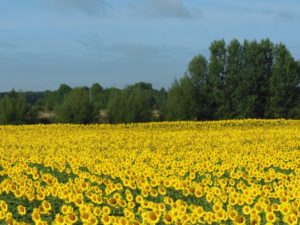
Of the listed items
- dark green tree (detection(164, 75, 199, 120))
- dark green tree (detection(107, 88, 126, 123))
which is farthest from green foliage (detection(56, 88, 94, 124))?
dark green tree (detection(164, 75, 199, 120))

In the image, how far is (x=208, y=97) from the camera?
4566 cm

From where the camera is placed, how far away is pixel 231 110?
45.4 m

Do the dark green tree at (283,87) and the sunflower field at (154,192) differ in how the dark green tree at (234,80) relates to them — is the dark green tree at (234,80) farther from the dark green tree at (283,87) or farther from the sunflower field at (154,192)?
the sunflower field at (154,192)

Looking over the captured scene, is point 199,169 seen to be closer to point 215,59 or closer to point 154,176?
point 154,176

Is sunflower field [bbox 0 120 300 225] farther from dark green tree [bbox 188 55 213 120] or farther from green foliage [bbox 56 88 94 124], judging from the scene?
dark green tree [bbox 188 55 213 120]

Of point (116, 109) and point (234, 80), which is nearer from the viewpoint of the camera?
point (116, 109)

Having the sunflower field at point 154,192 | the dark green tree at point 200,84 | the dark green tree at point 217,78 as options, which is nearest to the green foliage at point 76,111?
the dark green tree at point 200,84

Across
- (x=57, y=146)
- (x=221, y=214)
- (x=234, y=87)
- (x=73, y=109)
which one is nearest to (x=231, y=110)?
(x=234, y=87)

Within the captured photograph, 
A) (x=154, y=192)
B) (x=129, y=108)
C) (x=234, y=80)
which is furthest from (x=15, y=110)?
(x=154, y=192)

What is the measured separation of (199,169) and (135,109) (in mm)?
29632

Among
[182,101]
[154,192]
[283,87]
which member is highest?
[283,87]

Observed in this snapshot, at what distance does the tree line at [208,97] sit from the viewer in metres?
38.7

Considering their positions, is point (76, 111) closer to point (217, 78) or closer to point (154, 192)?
point (217, 78)

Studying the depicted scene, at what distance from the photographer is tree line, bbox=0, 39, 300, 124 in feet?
127
